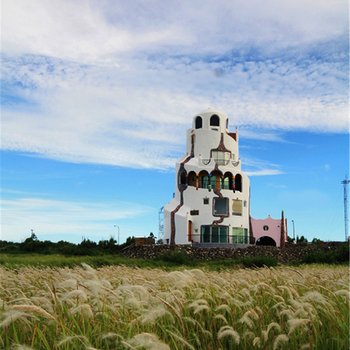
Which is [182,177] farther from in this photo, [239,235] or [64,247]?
[64,247]

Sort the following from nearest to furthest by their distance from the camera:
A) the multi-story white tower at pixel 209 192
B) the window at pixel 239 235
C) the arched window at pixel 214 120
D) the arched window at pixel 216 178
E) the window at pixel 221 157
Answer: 1. the multi-story white tower at pixel 209 192
2. the window at pixel 239 235
3. the arched window at pixel 216 178
4. the window at pixel 221 157
5. the arched window at pixel 214 120

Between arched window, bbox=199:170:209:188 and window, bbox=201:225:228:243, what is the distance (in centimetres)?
379

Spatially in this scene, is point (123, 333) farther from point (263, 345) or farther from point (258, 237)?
point (258, 237)

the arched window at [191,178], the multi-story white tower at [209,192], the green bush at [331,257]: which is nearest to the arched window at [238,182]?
the multi-story white tower at [209,192]

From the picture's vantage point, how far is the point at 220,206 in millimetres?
45312

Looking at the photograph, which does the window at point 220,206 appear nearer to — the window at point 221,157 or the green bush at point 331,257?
the window at point 221,157

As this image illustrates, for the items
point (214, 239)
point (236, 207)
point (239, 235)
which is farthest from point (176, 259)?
point (236, 207)

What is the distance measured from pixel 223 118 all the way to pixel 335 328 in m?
43.4

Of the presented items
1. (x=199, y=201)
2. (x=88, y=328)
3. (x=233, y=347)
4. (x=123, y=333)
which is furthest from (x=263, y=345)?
(x=199, y=201)

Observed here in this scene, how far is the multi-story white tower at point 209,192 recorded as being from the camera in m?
44.7

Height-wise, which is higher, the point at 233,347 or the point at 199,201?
the point at 199,201

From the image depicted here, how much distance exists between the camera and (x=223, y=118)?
48.1m

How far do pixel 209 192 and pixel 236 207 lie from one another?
2.98 meters

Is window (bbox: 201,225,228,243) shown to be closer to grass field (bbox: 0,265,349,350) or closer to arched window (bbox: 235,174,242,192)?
arched window (bbox: 235,174,242,192)
